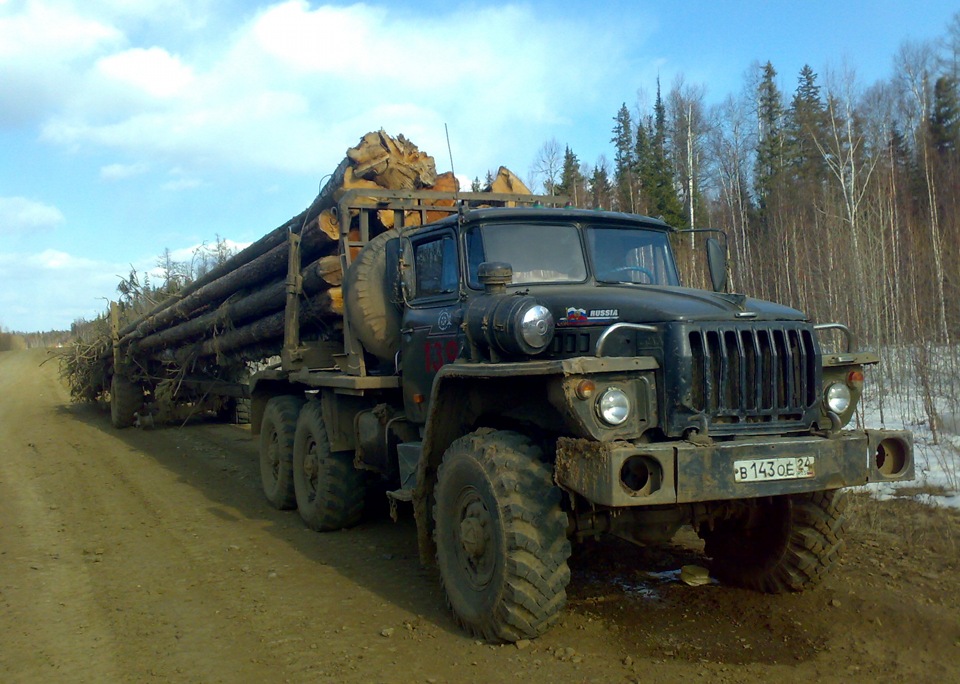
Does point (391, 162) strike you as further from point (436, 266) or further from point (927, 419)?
point (927, 419)

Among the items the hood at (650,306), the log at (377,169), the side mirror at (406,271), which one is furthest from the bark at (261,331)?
the hood at (650,306)

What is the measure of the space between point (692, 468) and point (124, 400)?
13971 mm

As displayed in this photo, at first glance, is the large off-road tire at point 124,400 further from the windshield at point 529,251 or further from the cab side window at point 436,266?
the windshield at point 529,251

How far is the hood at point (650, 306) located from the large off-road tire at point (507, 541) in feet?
2.59

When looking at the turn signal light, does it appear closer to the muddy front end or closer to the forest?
the muddy front end

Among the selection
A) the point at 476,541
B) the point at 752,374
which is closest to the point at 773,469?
the point at 752,374

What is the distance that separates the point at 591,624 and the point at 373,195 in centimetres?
411

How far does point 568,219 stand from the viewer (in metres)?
5.61

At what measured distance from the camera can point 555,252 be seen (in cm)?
549

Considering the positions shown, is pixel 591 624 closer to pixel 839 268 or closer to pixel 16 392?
pixel 839 268

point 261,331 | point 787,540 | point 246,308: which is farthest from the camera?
point 246,308

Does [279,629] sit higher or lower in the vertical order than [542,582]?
lower

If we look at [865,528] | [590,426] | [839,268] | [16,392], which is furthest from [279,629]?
[16,392]

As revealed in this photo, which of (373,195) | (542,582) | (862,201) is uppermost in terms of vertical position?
(862,201)
